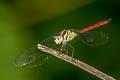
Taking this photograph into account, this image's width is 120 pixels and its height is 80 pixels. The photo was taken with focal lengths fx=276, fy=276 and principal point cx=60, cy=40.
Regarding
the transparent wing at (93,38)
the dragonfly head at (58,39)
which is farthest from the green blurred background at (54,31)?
the dragonfly head at (58,39)

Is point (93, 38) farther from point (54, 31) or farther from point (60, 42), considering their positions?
point (54, 31)

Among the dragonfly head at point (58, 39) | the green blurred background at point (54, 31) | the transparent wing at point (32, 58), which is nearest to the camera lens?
→ the transparent wing at point (32, 58)

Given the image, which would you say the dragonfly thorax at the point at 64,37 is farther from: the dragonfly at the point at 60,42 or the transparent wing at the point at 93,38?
the transparent wing at the point at 93,38

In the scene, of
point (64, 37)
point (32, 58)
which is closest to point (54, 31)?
point (64, 37)

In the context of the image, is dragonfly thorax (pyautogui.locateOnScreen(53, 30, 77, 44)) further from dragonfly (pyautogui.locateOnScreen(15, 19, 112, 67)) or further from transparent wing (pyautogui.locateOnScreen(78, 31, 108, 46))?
transparent wing (pyautogui.locateOnScreen(78, 31, 108, 46))

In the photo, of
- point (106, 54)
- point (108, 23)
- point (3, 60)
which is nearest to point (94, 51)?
point (106, 54)

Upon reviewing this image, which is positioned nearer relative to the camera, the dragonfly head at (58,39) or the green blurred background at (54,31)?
the dragonfly head at (58,39)
